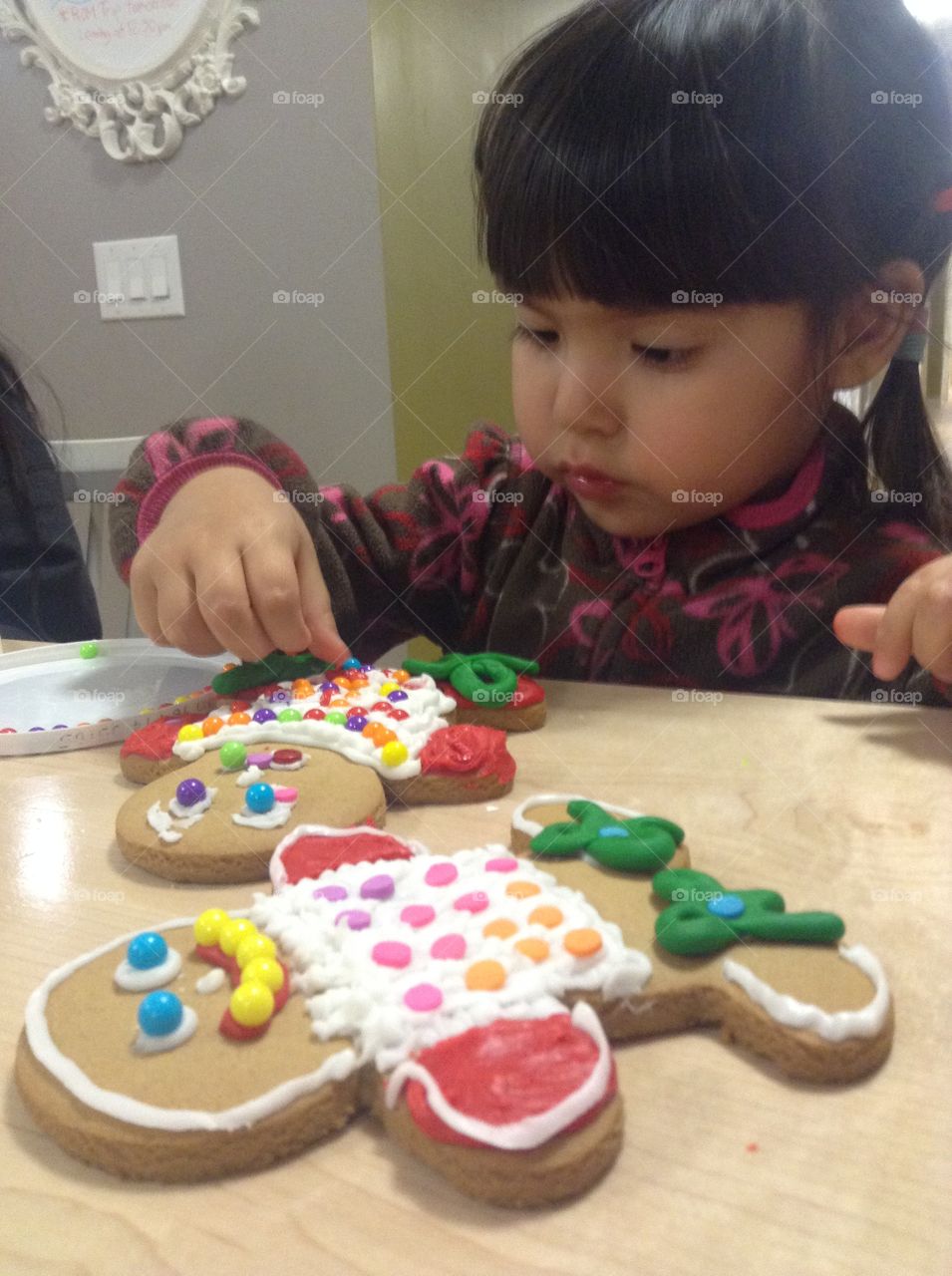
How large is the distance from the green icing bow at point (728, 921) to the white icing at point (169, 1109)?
4.9 inches

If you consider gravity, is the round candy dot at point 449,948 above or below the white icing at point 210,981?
above

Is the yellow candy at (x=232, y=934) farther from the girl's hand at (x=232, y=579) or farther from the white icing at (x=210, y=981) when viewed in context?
the girl's hand at (x=232, y=579)

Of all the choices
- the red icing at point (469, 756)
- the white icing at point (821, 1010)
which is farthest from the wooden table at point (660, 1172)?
the red icing at point (469, 756)

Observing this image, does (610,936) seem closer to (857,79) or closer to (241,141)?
(857,79)

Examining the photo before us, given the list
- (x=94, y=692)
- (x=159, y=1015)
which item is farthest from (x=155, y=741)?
(x=159, y=1015)

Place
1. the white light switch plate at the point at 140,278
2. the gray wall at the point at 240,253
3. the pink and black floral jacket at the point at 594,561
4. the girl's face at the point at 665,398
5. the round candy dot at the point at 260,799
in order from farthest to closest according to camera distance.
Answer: the white light switch plate at the point at 140,278, the gray wall at the point at 240,253, the pink and black floral jacket at the point at 594,561, the girl's face at the point at 665,398, the round candy dot at the point at 260,799

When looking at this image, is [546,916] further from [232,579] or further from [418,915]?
[232,579]

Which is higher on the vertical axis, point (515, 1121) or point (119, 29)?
point (119, 29)

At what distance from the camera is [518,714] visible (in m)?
0.62

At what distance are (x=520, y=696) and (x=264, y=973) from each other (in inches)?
12.8

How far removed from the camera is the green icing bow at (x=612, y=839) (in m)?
0.40

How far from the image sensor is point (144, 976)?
13.3 inches

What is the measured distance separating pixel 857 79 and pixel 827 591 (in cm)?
38

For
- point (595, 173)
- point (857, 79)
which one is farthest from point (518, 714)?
point (857, 79)
